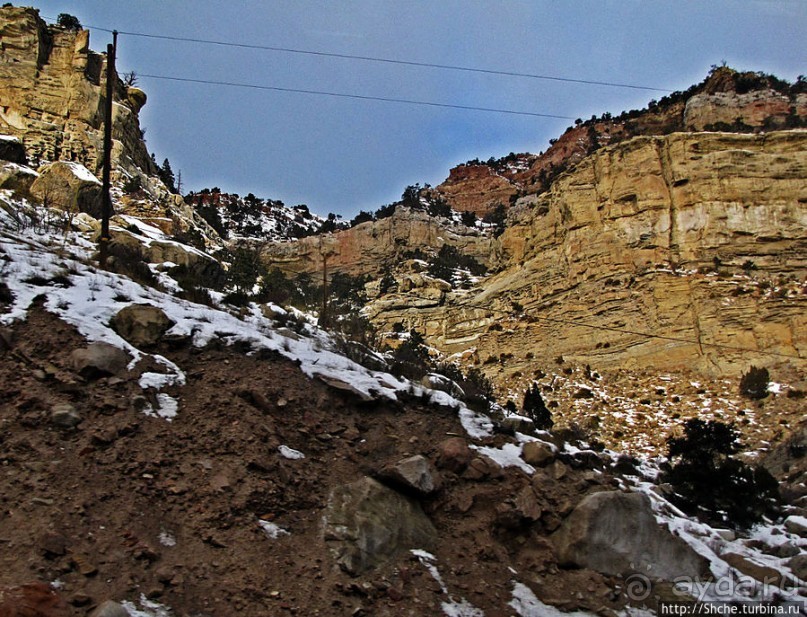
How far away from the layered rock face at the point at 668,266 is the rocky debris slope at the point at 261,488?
2017cm

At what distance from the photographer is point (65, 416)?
5840 millimetres

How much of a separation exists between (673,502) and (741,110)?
4585cm

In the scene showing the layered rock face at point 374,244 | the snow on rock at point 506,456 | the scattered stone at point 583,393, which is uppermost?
the layered rock face at point 374,244

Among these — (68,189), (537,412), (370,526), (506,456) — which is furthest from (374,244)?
(370,526)

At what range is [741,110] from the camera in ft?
147

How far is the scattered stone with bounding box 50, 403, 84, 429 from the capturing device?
577 cm

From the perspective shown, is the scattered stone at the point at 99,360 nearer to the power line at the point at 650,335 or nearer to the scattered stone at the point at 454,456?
the scattered stone at the point at 454,456

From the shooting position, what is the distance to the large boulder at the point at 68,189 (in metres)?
20.5

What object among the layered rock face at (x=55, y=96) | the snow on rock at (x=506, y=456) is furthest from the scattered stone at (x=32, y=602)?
the layered rock face at (x=55, y=96)

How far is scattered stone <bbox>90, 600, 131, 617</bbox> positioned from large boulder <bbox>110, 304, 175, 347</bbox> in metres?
4.09

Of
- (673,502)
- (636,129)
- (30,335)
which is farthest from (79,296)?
(636,129)

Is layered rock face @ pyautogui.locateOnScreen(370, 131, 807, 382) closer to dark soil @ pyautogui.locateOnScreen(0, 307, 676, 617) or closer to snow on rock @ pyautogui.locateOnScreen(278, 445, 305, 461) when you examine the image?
dark soil @ pyautogui.locateOnScreen(0, 307, 676, 617)

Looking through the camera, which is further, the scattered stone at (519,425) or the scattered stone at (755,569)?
the scattered stone at (519,425)

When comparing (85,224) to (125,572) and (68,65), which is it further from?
(68,65)
